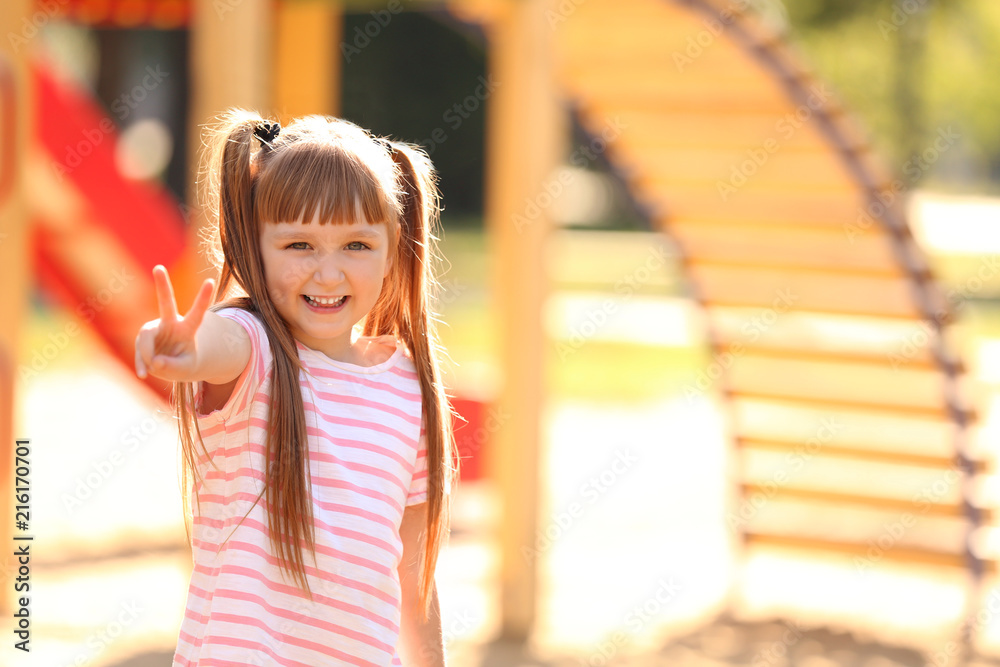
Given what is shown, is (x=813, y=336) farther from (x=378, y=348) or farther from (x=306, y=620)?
(x=306, y=620)

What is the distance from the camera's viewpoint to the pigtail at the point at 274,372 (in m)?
1.59

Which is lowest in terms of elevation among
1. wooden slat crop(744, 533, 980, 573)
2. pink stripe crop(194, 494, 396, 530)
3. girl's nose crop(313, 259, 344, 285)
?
pink stripe crop(194, 494, 396, 530)

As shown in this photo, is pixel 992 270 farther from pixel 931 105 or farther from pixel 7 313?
pixel 7 313

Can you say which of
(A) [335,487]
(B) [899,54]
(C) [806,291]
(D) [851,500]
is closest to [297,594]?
(A) [335,487]

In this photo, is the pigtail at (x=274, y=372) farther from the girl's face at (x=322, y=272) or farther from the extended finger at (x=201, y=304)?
the extended finger at (x=201, y=304)

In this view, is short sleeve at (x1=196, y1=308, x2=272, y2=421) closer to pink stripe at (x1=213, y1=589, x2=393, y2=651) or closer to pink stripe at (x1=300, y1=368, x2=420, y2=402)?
pink stripe at (x1=300, y1=368, x2=420, y2=402)

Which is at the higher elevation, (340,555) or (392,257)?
(392,257)

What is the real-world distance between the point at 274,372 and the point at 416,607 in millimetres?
460

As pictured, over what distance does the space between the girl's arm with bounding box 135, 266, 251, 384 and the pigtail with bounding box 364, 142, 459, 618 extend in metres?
0.37

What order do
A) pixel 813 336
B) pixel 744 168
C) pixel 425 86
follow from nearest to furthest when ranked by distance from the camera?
pixel 744 168, pixel 813 336, pixel 425 86

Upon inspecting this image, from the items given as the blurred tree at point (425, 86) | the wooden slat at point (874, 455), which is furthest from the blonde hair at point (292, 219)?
the blurred tree at point (425, 86)

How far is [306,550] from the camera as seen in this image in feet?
5.28

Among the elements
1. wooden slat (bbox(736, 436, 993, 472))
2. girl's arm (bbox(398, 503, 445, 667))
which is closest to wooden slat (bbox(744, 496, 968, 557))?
wooden slat (bbox(736, 436, 993, 472))

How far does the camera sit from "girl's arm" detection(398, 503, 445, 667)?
180 centimetres
